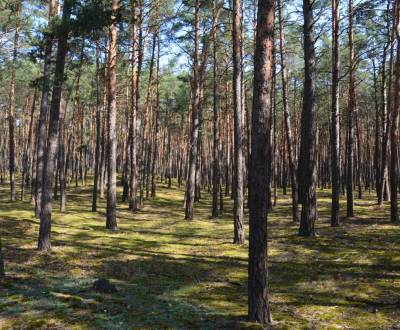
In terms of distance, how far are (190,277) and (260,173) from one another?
4.87 metres

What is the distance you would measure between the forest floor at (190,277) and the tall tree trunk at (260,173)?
542mm

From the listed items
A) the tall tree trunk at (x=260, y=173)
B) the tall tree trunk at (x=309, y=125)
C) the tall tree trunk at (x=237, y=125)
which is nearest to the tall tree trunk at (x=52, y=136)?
the tall tree trunk at (x=237, y=125)

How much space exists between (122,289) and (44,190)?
5.08 meters

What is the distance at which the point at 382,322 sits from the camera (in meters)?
7.04

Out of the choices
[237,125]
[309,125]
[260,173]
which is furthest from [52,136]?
[309,125]

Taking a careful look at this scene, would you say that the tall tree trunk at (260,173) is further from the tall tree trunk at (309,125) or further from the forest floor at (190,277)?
the tall tree trunk at (309,125)

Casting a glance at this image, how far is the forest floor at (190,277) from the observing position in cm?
732

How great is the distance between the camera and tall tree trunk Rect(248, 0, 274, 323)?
22.3 feet

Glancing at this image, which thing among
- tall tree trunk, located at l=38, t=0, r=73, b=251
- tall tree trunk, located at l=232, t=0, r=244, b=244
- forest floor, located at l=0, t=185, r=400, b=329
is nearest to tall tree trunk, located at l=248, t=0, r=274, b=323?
forest floor, located at l=0, t=185, r=400, b=329

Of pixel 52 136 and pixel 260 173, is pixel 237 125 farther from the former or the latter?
pixel 260 173

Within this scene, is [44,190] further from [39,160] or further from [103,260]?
[39,160]

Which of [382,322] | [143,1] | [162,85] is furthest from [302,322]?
[162,85]

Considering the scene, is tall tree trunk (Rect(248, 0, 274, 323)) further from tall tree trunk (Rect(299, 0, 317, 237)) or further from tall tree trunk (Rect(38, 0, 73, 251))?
tall tree trunk (Rect(299, 0, 317, 237))

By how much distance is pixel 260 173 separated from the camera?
272 inches
